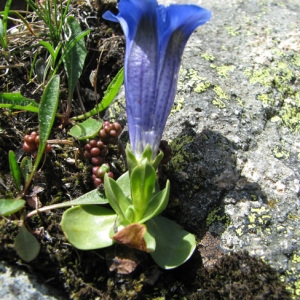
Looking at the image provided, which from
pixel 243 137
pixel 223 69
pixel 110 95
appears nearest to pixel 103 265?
pixel 110 95

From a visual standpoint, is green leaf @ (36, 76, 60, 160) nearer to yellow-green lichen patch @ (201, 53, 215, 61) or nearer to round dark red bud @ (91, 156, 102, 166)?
round dark red bud @ (91, 156, 102, 166)

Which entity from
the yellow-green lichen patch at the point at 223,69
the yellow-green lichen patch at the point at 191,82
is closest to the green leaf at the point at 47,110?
the yellow-green lichen patch at the point at 191,82

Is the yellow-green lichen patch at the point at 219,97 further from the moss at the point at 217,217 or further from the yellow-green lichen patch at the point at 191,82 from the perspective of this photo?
the moss at the point at 217,217

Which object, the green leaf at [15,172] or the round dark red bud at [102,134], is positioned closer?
the green leaf at [15,172]

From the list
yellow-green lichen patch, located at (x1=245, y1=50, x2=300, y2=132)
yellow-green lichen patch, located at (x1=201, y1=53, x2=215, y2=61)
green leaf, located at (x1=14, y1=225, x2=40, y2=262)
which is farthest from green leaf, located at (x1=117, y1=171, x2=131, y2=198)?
yellow-green lichen patch, located at (x1=201, y1=53, x2=215, y2=61)

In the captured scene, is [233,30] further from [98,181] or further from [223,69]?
[98,181]

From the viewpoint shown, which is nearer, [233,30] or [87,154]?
[87,154]
